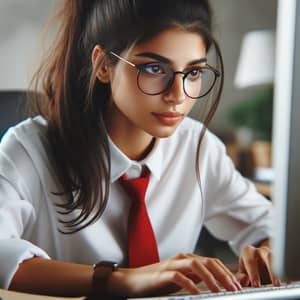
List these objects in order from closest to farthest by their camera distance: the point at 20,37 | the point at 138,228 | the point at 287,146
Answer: the point at 287,146 → the point at 20,37 → the point at 138,228

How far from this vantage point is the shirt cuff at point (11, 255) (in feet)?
2.77

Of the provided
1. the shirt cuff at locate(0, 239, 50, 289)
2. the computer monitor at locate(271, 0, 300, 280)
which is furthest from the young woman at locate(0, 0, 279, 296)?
the computer monitor at locate(271, 0, 300, 280)

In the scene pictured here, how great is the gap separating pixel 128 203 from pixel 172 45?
27cm

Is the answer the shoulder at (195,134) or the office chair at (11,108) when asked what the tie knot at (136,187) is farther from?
the office chair at (11,108)

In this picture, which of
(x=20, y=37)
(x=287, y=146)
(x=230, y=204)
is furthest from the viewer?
(x=230, y=204)

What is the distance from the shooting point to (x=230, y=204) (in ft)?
3.43

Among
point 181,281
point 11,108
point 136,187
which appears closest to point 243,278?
point 181,281

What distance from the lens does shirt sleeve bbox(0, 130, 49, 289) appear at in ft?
2.78

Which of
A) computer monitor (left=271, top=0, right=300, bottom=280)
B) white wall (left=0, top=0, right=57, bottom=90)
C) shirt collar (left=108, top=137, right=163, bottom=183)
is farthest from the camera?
shirt collar (left=108, top=137, right=163, bottom=183)

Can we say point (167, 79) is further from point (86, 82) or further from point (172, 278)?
point (172, 278)

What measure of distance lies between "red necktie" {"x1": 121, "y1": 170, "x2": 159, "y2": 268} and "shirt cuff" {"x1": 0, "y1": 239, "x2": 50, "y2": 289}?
0.56 ft

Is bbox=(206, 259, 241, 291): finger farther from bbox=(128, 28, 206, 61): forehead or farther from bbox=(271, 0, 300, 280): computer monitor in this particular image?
bbox=(128, 28, 206, 61): forehead

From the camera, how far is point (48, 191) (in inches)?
35.0

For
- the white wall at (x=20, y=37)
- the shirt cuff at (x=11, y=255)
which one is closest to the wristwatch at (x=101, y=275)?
the shirt cuff at (x=11, y=255)
